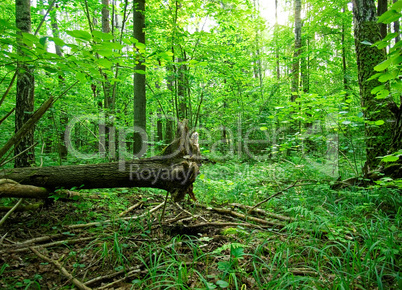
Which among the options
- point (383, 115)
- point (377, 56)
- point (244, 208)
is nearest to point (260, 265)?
point (244, 208)

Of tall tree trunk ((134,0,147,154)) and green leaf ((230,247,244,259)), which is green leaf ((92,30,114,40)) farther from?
tall tree trunk ((134,0,147,154))

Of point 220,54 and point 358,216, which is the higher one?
point 220,54

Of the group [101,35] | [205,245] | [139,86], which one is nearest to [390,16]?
[101,35]

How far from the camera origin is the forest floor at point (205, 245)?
191cm

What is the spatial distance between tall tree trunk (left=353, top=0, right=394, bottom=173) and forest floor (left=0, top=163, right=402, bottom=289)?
85 cm

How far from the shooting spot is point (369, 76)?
390cm

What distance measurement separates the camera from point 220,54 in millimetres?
5469

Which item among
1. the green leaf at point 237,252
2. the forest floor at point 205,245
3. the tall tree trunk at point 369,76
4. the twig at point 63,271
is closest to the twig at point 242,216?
the forest floor at point 205,245

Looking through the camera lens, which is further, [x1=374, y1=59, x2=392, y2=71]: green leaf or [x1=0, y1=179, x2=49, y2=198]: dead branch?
[x1=0, y1=179, x2=49, y2=198]: dead branch

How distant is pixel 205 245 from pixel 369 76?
13.5ft

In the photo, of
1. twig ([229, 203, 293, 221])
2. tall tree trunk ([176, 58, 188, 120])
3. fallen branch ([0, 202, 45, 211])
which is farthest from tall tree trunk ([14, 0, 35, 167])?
twig ([229, 203, 293, 221])

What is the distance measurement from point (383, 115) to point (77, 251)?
A: 512 centimetres

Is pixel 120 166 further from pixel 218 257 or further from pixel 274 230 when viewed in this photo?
pixel 274 230

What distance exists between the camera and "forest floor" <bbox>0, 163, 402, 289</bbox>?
6.27ft
